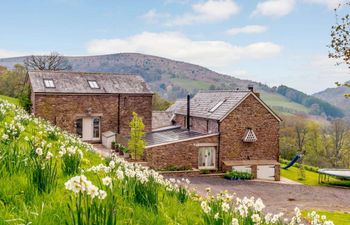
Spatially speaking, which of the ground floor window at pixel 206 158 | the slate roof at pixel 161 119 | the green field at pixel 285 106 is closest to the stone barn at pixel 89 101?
the slate roof at pixel 161 119

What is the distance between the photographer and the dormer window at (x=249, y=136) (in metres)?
33.5

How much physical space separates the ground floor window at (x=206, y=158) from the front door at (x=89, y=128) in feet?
40.8

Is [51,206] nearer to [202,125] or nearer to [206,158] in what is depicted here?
[206,158]

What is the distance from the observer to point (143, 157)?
103 feet

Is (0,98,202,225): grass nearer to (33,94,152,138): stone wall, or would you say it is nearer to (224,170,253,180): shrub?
(224,170,253,180): shrub

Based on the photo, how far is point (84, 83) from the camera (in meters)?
38.6

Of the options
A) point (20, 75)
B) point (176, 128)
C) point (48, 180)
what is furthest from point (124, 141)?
point (20, 75)

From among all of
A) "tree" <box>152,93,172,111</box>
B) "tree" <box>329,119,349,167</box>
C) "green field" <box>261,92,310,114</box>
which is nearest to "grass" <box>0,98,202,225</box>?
"tree" <box>152,93,172,111</box>

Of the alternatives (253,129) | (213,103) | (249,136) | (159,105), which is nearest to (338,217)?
(249,136)

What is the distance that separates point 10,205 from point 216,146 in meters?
29.0

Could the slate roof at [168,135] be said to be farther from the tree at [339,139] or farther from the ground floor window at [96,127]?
the tree at [339,139]

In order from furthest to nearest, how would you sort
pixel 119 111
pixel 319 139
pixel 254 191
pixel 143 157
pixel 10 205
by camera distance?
pixel 319 139 → pixel 119 111 → pixel 143 157 → pixel 254 191 → pixel 10 205

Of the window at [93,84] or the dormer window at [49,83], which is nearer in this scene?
the dormer window at [49,83]

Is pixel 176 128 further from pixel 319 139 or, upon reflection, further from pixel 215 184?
pixel 319 139
